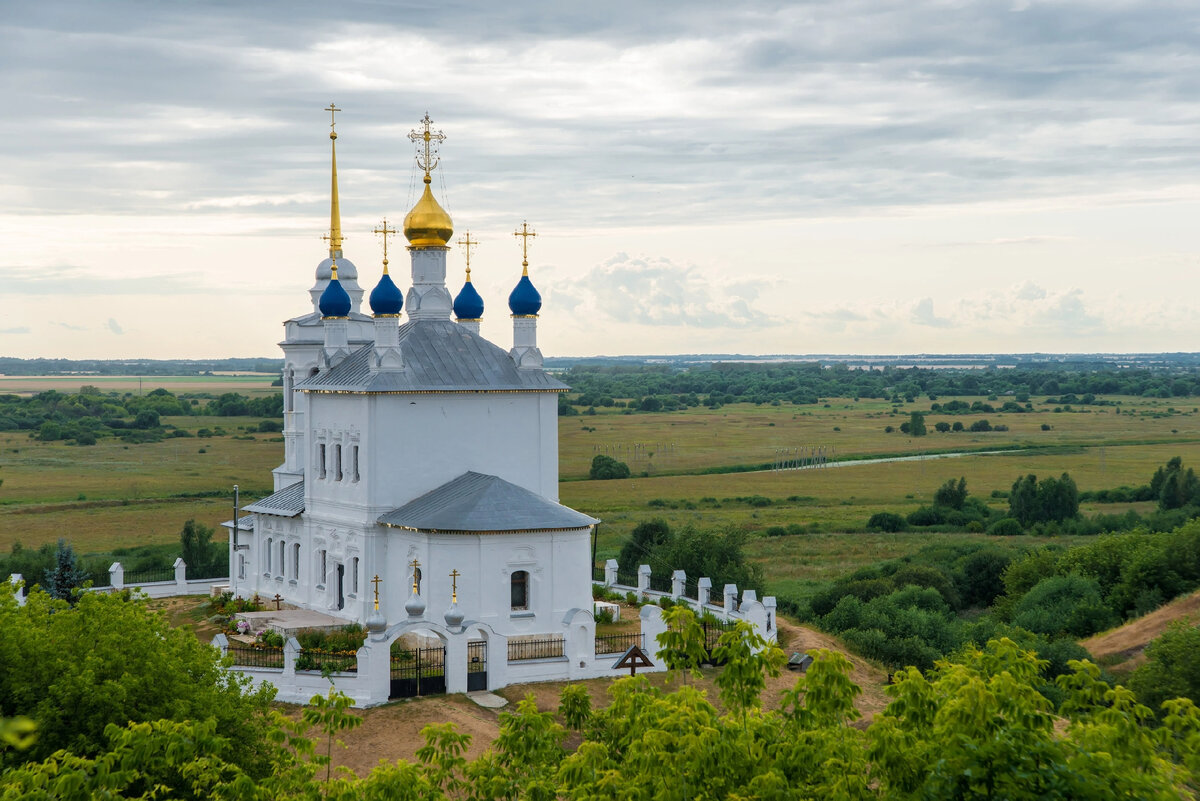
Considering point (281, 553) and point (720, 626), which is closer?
point (720, 626)

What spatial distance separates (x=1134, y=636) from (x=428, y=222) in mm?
17737

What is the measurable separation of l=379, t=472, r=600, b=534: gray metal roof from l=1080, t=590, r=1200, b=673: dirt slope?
1099 cm

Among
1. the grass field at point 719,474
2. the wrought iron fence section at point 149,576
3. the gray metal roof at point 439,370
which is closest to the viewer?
the gray metal roof at point 439,370

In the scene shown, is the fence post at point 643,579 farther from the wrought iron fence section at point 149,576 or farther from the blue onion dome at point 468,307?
the wrought iron fence section at point 149,576

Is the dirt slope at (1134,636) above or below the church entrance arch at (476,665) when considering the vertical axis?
below

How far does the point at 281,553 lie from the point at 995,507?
35.2m

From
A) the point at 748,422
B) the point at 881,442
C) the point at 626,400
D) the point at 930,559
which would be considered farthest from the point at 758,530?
the point at 626,400

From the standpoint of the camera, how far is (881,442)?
86375mm

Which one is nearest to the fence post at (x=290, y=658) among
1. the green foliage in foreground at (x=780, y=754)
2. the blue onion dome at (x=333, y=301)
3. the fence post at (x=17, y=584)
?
the fence post at (x=17, y=584)

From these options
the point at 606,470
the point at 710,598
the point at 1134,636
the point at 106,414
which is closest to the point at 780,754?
the point at 1134,636

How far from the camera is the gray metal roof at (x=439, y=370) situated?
1025 inches

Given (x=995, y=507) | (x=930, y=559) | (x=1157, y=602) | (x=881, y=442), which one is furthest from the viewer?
(x=881, y=442)

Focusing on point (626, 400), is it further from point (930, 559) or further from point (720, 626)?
point (720, 626)

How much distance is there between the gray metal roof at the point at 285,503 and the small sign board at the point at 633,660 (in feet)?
30.7
